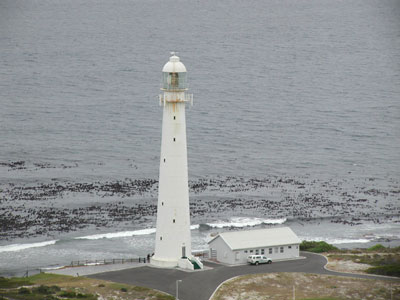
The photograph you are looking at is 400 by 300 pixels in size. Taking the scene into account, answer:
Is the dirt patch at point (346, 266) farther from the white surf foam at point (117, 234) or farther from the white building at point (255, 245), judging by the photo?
the white surf foam at point (117, 234)

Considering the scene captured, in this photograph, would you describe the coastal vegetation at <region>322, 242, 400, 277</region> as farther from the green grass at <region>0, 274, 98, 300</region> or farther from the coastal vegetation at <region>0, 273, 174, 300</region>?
the green grass at <region>0, 274, 98, 300</region>

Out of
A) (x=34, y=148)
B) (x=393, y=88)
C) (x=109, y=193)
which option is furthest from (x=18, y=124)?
(x=393, y=88)

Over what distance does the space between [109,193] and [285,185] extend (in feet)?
68.4

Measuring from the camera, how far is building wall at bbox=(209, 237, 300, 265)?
65500 millimetres

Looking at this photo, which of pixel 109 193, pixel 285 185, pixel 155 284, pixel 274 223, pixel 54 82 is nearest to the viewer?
pixel 155 284

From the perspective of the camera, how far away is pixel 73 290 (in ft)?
190

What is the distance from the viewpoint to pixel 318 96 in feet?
618

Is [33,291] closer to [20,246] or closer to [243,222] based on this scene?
[20,246]

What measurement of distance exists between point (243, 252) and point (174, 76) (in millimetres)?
12599

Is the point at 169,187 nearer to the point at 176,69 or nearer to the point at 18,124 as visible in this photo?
the point at 176,69

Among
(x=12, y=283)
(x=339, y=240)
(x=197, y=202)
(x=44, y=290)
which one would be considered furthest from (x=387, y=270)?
(x=197, y=202)

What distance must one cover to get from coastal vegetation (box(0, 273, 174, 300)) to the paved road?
47.1 inches

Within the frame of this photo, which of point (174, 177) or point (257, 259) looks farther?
point (257, 259)

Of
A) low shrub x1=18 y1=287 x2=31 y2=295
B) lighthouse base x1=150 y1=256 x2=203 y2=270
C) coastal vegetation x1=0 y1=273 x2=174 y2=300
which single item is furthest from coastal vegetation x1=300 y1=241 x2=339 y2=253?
low shrub x1=18 y1=287 x2=31 y2=295
